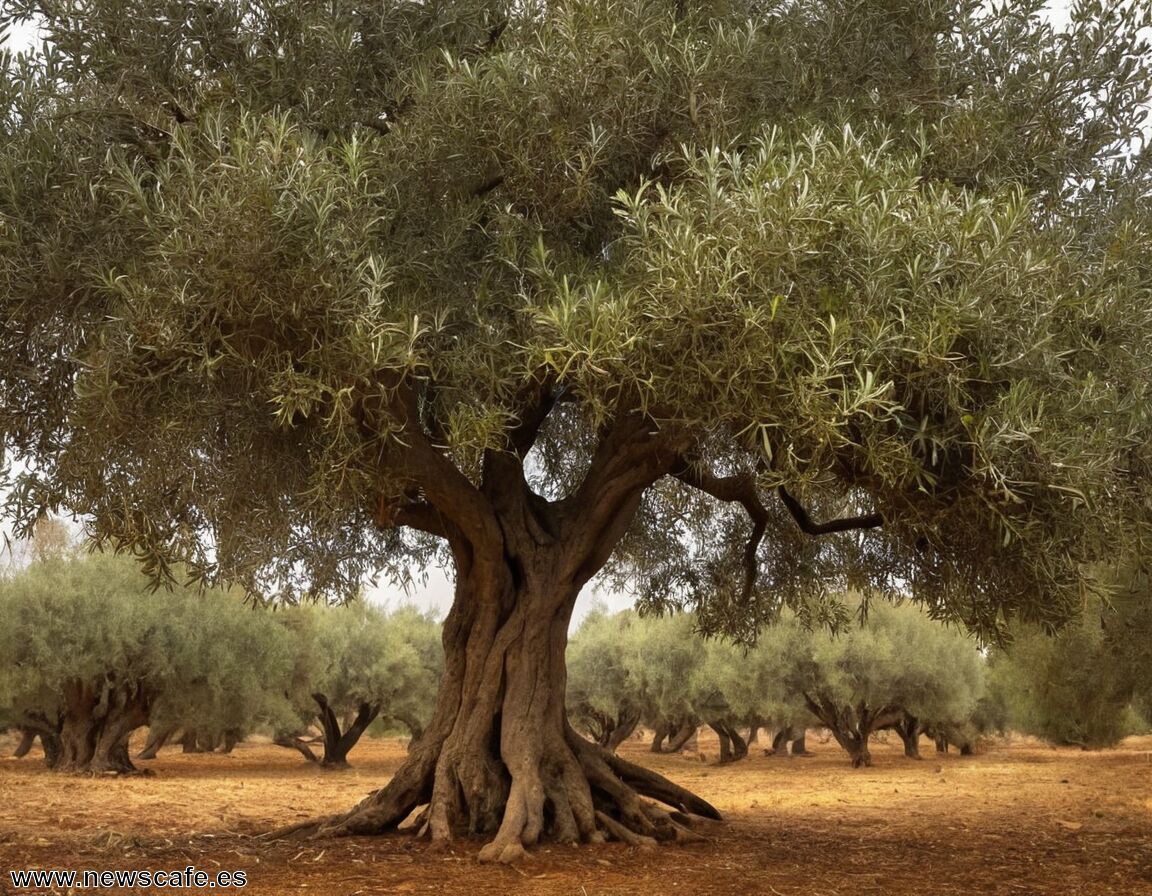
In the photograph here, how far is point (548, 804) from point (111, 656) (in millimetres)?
21168

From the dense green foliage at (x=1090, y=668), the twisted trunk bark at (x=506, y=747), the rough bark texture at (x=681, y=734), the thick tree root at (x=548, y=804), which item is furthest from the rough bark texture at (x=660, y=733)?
the twisted trunk bark at (x=506, y=747)

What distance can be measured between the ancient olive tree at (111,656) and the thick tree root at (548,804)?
17460 millimetres

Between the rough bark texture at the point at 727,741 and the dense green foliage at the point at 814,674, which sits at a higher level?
the dense green foliage at the point at 814,674

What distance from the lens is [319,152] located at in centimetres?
859

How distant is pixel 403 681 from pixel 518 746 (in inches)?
1075

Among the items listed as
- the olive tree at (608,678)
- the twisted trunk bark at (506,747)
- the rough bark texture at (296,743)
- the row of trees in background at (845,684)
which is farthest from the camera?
the olive tree at (608,678)

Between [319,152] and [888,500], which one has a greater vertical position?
[319,152]

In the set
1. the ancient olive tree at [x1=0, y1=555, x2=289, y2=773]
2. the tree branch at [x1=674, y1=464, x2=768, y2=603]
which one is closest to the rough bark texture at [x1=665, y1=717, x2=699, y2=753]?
the ancient olive tree at [x1=0, y1=555, x2=289, y2=773]

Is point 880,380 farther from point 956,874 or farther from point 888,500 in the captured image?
point 956,874

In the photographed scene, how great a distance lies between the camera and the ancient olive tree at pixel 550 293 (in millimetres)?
8156

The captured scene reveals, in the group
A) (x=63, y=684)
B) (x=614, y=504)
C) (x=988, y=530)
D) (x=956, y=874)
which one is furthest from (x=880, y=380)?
(x=63, y=684)

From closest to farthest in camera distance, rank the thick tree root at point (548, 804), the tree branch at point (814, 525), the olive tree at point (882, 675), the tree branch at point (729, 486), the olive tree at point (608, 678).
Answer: the thick tree root at point (548, 804) → the tree branch at point (729, 486) → the tree branch at point (814, 525) → the olive tree at point (882, 675) → the olive tree at point (608, 678)

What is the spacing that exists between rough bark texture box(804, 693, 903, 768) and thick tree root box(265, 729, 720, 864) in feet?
86.3

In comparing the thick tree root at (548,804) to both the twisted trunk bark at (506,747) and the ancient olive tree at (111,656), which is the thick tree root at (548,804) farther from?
the ancient olive tree at (111,656)
